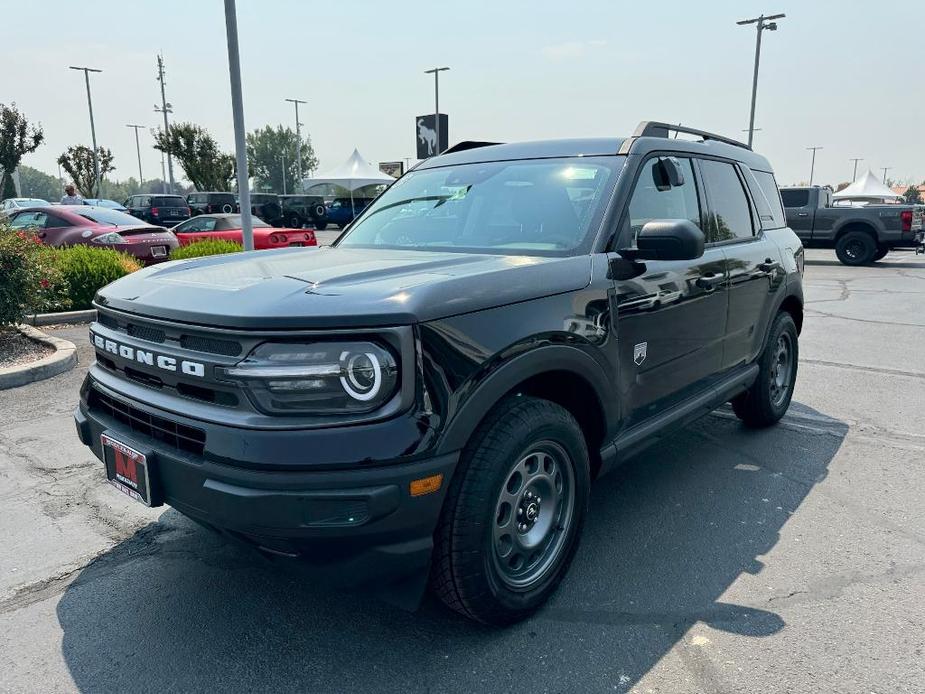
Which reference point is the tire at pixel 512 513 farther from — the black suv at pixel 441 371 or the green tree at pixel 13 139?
the green tree at pixel 13 139

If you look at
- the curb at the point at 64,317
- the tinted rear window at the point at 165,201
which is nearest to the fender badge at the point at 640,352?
the curb at the point at 64,317

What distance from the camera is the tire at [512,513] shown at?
2.31 m

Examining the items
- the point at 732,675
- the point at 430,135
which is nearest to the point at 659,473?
the point at 732,675

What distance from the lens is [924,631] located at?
2646mm

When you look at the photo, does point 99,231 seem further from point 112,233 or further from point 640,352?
point 640,352

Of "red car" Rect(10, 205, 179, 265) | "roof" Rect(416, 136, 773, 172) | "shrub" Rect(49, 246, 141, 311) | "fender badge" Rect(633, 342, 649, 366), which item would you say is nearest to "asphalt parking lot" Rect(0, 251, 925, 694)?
"fender badge" Rect(633, 342, 649, 366)

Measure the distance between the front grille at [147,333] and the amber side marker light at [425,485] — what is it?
1.04 metres

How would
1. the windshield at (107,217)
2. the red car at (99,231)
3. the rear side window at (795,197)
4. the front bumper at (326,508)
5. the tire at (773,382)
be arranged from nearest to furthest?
the front bumper at (326,508) → the tire at (773,382) → the red car at (99,231) → the windshield at (107,217) → the rear side window at (795,197)

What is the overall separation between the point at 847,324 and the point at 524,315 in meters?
Result: 8.58

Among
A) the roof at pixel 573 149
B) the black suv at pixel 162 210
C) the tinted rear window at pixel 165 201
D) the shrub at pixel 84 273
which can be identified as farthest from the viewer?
the tinted rear window at pixel 165 201

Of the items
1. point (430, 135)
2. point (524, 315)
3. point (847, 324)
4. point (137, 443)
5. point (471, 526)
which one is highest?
point (430, 135)

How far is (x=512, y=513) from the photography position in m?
2.58

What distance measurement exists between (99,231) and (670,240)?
39.2 ft

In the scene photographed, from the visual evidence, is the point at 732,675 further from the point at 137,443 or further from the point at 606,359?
the point at 137,443
